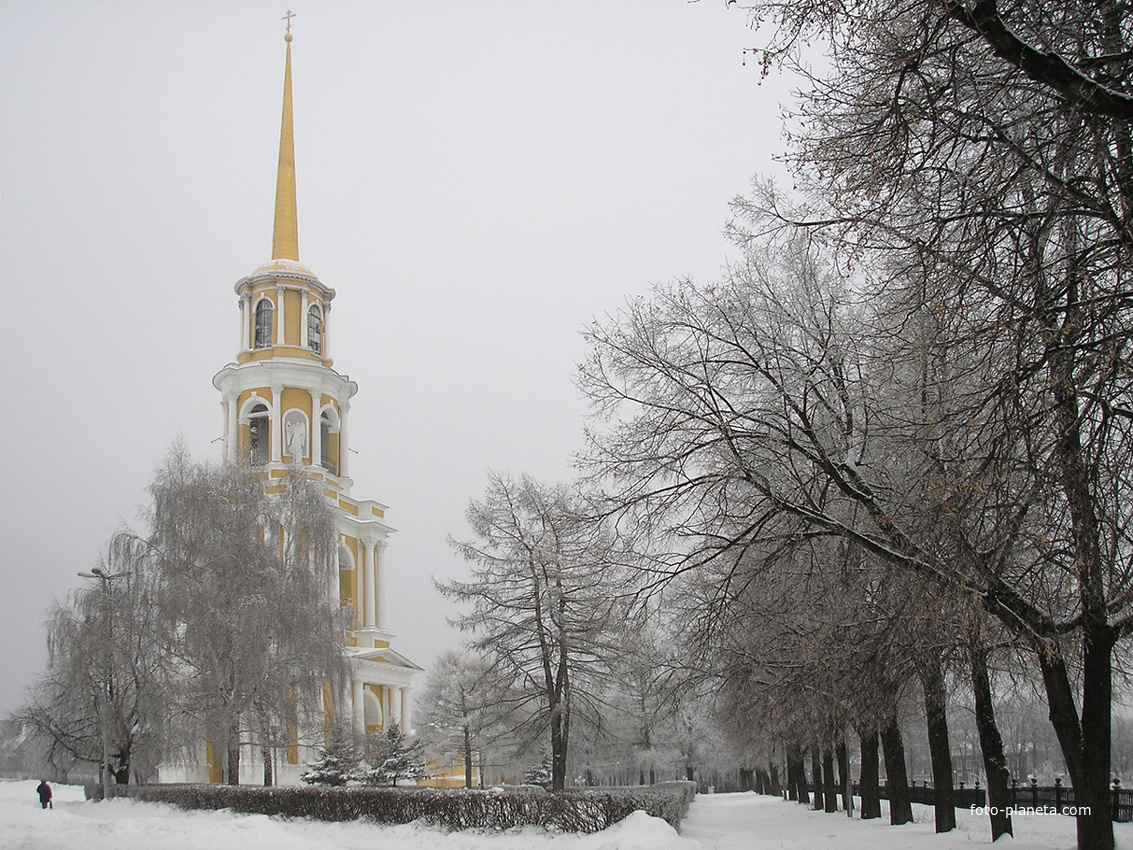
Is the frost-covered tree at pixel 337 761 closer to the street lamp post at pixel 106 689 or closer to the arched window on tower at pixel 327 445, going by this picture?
the street lamp post at pixel 106 689

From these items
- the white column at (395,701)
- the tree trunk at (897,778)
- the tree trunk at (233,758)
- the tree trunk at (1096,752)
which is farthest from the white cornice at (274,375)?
the tree trunk at (1096,752)

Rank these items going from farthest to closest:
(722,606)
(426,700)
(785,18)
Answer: (426,700), (722,606), (785,18)

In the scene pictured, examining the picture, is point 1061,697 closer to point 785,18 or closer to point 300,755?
point 785,18

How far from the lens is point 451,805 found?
18.8m

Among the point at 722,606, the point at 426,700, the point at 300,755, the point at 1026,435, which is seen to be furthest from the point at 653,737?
the point at 1026,435

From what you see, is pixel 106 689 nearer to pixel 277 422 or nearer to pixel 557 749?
pixel 557 749

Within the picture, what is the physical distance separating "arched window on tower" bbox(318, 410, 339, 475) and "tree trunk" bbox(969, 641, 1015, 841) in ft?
133

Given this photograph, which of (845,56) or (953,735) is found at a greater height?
(845,56)

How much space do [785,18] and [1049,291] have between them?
3.01m

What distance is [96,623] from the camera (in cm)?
2764

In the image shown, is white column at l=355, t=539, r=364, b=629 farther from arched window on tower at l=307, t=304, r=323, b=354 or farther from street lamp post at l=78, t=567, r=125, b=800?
street lamp post at l=78, t=567, r=125, b=800

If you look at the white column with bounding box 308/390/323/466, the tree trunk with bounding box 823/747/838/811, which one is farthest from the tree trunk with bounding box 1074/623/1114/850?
the white column with bounding box 308/390/323/466

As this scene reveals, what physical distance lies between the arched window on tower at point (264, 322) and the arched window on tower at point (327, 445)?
15.4ft

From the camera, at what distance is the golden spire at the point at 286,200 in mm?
52562
